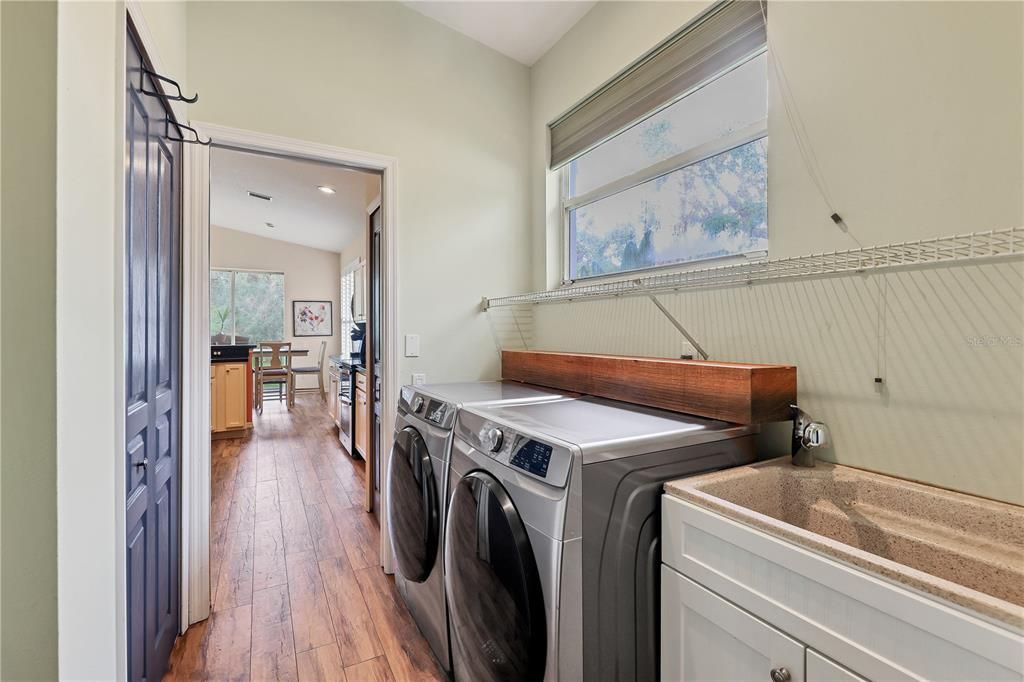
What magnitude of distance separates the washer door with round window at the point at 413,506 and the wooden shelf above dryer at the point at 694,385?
72cm

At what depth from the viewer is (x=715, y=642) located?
0.94 metres

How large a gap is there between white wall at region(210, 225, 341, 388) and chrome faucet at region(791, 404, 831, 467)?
8.09 meters

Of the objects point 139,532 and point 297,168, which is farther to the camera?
point 297,168

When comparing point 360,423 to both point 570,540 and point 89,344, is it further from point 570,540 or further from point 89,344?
point 570,540

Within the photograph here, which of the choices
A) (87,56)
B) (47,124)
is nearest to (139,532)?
(47,124)

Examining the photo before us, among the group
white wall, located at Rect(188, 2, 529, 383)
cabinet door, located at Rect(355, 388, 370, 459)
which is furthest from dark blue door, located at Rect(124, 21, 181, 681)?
cabinet door, located at Rect(355, 388, 370, 459)

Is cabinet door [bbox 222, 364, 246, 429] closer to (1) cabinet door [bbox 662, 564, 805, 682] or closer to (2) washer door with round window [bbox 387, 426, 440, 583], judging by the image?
(2) washer door with round window [bbox 387, 426, 440, 583]

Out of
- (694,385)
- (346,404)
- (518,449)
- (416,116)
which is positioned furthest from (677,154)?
(346,404)

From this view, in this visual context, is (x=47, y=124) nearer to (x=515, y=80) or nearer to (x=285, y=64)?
(x=285, y=64)

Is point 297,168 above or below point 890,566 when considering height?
above

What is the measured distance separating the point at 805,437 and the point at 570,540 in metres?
0.76

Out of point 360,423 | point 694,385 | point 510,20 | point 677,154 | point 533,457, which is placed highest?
point 510,20

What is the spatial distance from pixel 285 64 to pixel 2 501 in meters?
2.02

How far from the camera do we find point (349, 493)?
10.6 feet
